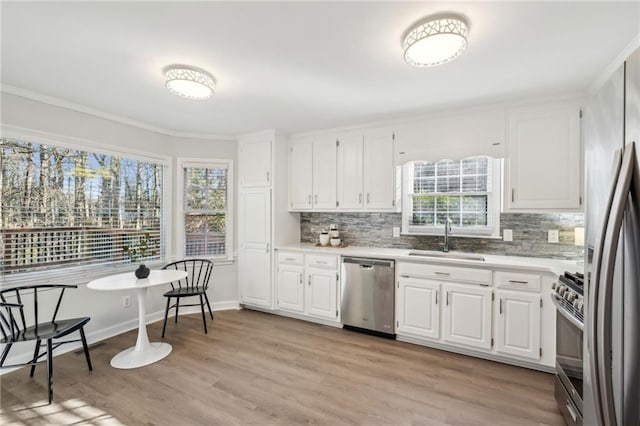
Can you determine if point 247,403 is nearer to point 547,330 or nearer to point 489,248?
point 547,330

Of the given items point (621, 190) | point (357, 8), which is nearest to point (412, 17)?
point (357, 8)

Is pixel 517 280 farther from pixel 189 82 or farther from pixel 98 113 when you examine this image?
pixel 98 113

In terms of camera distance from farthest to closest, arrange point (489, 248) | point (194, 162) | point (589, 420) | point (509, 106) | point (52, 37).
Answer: point (194, 162) → point (489, 248) → point (509, 106) → point (52, 37) → point (589, 420)

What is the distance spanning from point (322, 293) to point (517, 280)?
6.57 ft

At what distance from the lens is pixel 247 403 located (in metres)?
2.07

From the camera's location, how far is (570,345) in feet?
5.37

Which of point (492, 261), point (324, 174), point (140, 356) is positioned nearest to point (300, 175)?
point (324, 174)

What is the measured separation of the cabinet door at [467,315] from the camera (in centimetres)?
265

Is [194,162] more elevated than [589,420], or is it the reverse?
[194,162]

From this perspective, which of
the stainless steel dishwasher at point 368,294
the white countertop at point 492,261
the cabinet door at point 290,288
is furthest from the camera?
the cabinet door at point 290,288

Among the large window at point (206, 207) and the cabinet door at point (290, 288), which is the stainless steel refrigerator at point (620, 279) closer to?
the cabinet door at point (290, 288)

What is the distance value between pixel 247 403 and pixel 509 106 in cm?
343

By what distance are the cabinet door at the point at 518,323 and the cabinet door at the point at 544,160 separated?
851mm

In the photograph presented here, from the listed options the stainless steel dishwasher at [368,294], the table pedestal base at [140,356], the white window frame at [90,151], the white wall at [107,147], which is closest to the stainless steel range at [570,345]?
the stainless steel dishwasher at [368,294]
